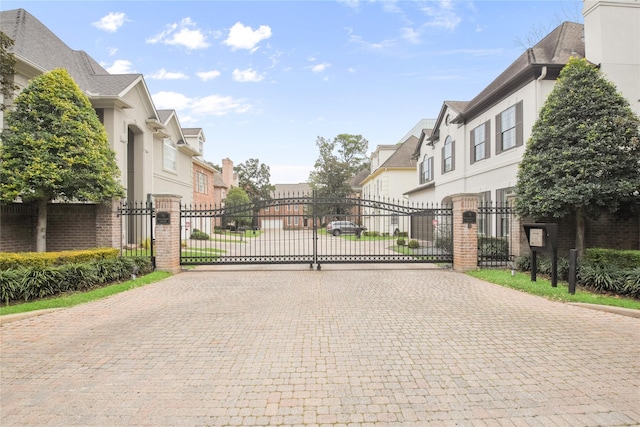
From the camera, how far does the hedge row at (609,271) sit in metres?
7.31

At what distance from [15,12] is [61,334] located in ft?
49.4

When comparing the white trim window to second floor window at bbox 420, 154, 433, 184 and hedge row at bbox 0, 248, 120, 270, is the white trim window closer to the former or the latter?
hedge row at bbox 0, 248, 120, 270

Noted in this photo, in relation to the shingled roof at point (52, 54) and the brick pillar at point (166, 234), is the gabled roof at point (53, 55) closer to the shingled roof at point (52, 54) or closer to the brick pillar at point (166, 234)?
the shingled roof at point (52, 54)

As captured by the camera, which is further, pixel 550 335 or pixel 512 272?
pixel 512 272

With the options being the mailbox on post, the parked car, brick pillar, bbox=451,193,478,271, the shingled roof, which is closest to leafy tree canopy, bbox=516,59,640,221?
the mailbox on post

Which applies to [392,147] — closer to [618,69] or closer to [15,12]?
[618,69]

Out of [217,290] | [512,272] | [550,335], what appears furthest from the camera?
[512,272]

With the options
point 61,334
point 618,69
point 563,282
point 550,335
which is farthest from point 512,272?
point 61,334

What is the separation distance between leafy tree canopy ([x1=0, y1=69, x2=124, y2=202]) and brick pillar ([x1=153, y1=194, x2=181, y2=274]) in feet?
5.20

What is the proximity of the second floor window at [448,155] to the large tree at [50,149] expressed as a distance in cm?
1742

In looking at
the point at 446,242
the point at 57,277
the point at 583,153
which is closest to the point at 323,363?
the point at 57,277

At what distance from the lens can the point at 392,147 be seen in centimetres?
3531

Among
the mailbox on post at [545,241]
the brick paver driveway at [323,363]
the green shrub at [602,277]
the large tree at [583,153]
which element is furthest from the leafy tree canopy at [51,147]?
the green shrub at [602,277]

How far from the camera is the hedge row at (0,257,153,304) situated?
693 cm
